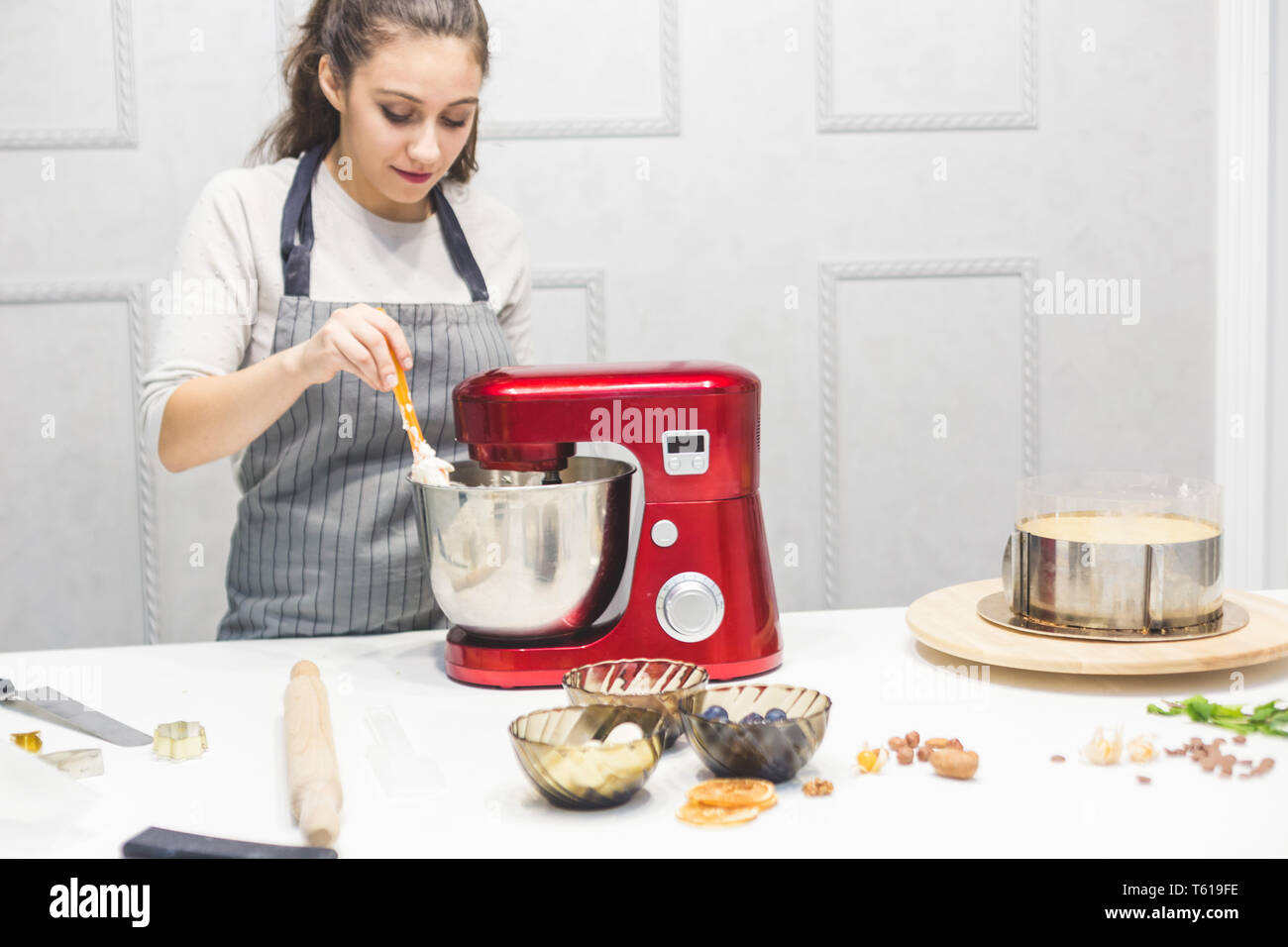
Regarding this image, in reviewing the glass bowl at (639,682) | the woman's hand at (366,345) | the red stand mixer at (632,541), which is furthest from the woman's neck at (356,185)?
the glass bowl at (639,682)

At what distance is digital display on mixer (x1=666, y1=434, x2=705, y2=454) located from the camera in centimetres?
123

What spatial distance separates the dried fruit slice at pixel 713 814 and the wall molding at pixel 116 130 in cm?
221

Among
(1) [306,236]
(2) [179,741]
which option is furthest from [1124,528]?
(1) [306,236]

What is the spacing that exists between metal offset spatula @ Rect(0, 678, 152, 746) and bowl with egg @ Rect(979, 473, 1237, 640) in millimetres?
839

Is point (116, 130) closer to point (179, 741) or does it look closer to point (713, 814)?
point (179, 741)

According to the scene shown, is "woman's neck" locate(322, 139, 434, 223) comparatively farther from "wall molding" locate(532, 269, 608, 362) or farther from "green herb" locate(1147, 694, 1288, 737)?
"green herb" locate(1147, 694, 1288, 737)

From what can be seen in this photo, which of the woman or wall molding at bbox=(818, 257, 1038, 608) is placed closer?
the woman

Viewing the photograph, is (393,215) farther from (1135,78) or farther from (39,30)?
(1135,78)

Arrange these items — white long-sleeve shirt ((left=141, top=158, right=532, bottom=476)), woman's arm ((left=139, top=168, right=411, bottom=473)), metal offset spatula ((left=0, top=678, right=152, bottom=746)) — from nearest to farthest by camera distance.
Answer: metal offset spatula ((left=0, top=678, right=152, bottom=746)) → woman's arm ((left=139, top=168, right=411, bottom=473)) → white long-sleeve shirt ((left=141, top=158, right=532, bottom=476))

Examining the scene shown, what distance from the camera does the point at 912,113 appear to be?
8.89 feet

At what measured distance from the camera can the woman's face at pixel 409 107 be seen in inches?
61.1

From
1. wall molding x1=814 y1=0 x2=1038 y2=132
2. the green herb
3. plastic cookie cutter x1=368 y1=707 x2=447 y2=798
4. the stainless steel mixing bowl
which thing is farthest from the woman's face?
wall molding x1=814 y1=0 x2=1038 y2=132

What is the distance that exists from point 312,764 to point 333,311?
0.80 metres

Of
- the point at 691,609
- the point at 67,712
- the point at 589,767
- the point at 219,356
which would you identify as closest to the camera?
the point at 589,767
